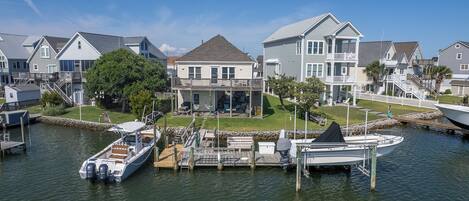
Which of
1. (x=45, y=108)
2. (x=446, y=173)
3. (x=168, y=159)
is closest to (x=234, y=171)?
(x=168, y=159)

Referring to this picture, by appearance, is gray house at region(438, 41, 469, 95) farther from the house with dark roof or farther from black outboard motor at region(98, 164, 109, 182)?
black outboard motor at region(98, 164, 109, 182)

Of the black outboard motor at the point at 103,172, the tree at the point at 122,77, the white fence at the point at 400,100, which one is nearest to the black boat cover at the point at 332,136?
the black outboard motor at the point at 103,172

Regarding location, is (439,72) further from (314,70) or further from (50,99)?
(50,99)

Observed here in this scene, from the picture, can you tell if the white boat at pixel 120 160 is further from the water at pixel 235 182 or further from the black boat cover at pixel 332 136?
the black boat cover at pixel 332 136

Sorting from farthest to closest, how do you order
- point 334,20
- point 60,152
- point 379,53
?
point 379,53 → point 334,20 → point 60,152

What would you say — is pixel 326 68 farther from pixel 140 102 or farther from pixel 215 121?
pixel 140 102

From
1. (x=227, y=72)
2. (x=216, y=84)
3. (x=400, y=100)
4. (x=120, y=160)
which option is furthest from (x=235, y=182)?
(x=400, y=100)

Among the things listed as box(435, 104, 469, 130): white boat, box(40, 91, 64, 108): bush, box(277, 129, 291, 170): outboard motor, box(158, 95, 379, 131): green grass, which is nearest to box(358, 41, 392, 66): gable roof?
box(158, 95, 379, 131): green grass
